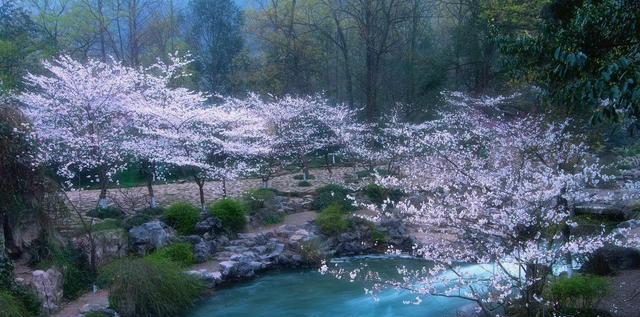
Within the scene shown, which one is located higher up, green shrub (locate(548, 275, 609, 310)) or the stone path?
the stone path

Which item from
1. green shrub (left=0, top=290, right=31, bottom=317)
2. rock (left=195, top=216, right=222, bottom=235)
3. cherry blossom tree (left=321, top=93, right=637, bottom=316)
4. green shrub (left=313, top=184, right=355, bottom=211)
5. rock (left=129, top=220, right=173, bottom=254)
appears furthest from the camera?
green shrub (left=313, top=184, right=355, bottom=211)

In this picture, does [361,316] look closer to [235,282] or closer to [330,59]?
[235,282]

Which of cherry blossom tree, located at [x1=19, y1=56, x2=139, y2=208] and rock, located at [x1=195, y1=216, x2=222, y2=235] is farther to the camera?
rock, located at [x1=195, y1=216, x2=222, y2=235]

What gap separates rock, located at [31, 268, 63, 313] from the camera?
781 cm

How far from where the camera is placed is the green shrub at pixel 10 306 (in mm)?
6453

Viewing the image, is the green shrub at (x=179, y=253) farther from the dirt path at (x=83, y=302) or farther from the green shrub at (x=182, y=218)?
the dirt path at (x=83, y=302)

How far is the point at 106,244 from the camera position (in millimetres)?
9734

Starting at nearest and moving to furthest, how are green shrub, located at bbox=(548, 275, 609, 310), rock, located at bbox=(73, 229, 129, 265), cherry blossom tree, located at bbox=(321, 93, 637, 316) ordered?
cherry blossom tree, located at bbox=(321, 93, 637, 316)
green shrub, located at bbox=(548, 275, 609, 310)
rock, located at bbox=(73, 229, 129, 265)

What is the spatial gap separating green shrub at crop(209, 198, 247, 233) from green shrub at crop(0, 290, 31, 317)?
5246 mm

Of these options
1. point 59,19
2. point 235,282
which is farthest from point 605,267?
point 59,19

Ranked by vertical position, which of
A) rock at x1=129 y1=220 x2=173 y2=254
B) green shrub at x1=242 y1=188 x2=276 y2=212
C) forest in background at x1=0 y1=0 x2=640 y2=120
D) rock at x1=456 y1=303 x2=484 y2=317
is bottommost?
rock at x1=456 y1=303 x2=484 y2=317

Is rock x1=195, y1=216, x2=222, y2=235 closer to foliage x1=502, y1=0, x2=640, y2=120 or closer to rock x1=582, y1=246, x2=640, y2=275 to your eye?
rock x1=582, y1=246, x2=640, y2=275

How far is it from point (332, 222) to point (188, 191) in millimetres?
5990

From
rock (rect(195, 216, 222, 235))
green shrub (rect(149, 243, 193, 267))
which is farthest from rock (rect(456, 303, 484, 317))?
rock (rect(195, 216, 222, 235))
